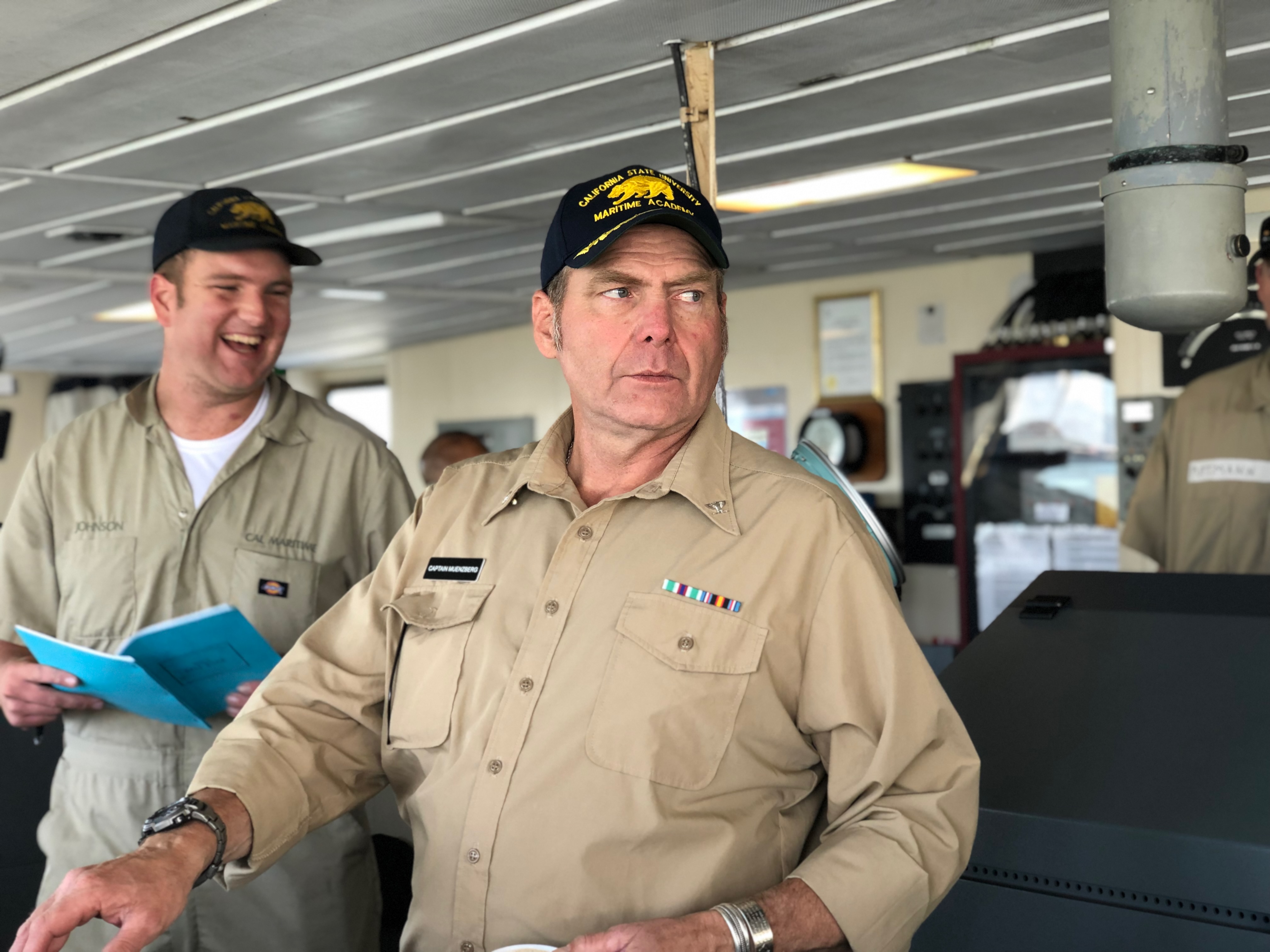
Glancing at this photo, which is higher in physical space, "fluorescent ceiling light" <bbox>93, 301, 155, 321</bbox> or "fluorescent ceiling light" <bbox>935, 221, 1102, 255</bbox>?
"fluorescent ceiling light" <bbox>935, 221, 1102, 255</bbox>

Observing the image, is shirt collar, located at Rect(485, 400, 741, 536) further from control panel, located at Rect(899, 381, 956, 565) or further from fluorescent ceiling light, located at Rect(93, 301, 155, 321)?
fluorescent ceiling light, located at Rect(93, 301, 155, 321)

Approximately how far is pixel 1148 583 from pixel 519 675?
113cm

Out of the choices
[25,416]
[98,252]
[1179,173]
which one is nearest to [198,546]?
[1179,173]

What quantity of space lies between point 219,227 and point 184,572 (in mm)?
614

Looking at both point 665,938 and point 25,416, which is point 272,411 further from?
point 25,416

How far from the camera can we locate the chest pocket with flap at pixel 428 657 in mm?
1594

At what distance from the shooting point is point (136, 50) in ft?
8.25

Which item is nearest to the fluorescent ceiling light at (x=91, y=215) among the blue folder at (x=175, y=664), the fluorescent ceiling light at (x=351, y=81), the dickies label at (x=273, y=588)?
the fluorescent ceiling light at (x=351, y=81)

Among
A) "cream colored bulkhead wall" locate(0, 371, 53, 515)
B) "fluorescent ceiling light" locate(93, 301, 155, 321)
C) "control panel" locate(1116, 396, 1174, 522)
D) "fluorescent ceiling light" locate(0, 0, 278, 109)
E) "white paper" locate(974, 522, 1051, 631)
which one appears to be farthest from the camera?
"cream colored bulkhead wall" locate(0, 371, 53, 515)

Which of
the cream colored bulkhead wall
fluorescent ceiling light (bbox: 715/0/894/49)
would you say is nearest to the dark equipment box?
fluorescent ceiling light (bbox: 715/0/894/49)

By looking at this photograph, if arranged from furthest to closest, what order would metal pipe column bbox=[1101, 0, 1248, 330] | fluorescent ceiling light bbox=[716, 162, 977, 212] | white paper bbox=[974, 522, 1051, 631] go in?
white paper bbox=[974, 522, 1051, 631] → fluorescent ceiling light bbox=[716, 162, 977, 212] → metal pipe column bbox=[1101, 0, 1248, 330]

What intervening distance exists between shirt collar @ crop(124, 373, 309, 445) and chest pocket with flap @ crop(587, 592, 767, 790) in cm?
110

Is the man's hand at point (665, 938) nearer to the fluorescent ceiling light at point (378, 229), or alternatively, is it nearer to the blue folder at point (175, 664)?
the blue folder at point (175, 664)

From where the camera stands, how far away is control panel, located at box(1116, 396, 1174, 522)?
4871 millimetres
